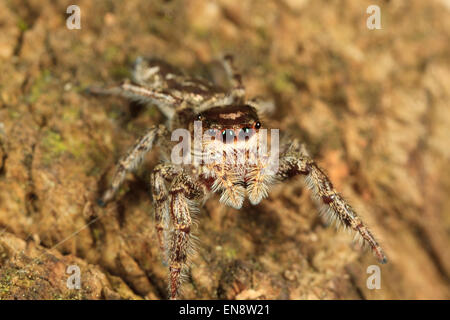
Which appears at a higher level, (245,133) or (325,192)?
(245,133)

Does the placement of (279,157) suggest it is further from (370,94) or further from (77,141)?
(370,94)

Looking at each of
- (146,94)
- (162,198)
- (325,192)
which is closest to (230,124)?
(162,198)

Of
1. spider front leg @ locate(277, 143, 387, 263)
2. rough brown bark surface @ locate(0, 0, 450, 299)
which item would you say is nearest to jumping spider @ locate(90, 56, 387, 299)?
spider front leg @ locate(277, 143, 387, 263)

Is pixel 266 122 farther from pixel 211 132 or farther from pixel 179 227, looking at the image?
pixel 179 227

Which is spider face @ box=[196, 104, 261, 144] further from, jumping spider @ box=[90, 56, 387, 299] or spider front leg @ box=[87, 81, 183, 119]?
spider front leg @ box=[87, 81, 183, 119]

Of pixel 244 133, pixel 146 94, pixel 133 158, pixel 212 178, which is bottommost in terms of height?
pixel 212 178
